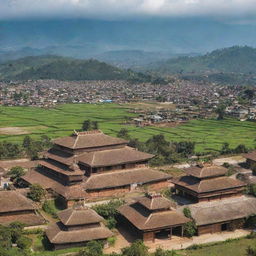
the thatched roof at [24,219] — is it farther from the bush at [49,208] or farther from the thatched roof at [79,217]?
the thatched roof at [79,217]

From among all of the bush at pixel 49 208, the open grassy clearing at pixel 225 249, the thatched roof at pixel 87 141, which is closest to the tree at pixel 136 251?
the open grassy clearing at pixel 225 249

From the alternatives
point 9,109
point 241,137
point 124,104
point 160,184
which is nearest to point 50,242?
point 160,184

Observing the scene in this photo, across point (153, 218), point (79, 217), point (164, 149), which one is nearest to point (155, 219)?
point (153, 218)

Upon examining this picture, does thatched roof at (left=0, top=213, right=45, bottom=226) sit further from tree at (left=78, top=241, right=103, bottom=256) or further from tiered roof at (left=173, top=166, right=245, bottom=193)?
tiered roof at (left=173, top=166, right=245, bottom=193)

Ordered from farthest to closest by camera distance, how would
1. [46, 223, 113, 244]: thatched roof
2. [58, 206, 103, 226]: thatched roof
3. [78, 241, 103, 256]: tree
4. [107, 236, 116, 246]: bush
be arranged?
1. [107, 236, 116, 246]: bush
2. [58, 206, 103, 226]: thatched roof
3. [46, 223, 113, 244]: thatched roof
4. [78, 241, 103, 256]: tree

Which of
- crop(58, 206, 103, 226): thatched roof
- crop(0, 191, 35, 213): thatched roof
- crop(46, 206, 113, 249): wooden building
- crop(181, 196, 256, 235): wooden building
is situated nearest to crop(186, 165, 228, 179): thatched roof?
crop(181, 196, 256, 235): wooden building

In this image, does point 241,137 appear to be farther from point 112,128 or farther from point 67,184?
point 67,184
